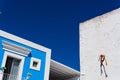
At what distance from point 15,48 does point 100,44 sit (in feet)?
38.3

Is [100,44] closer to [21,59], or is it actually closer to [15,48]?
[15,48]

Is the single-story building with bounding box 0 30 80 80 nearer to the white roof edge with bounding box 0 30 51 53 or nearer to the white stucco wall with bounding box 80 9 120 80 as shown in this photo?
the white roof edge with bounding box 0 30 51 53

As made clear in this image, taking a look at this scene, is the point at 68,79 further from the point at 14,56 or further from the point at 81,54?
the point at 81,54

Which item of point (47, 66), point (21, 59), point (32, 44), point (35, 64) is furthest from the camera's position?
point (47, 66)

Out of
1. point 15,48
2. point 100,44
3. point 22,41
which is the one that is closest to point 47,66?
point 22,41

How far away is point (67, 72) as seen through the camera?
75.9 feet

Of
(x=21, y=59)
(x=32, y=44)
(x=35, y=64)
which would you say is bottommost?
(x=35, y=64)

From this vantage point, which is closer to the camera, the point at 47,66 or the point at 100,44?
the point at 100,44

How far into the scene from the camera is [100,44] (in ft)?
19.1

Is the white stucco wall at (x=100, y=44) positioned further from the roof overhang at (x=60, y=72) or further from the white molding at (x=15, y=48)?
the roof overhang at (x=60, y=72)


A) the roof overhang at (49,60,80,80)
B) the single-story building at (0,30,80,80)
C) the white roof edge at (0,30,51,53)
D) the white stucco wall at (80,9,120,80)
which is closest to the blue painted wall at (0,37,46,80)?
the single-story building at (0,30,80,80)

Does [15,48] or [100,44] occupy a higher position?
[15,48]

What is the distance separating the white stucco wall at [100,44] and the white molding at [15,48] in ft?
34.9

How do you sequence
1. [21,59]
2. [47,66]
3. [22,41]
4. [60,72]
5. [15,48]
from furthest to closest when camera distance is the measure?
[60,72], [47,66], [22,41], [21,59], [15,48]
